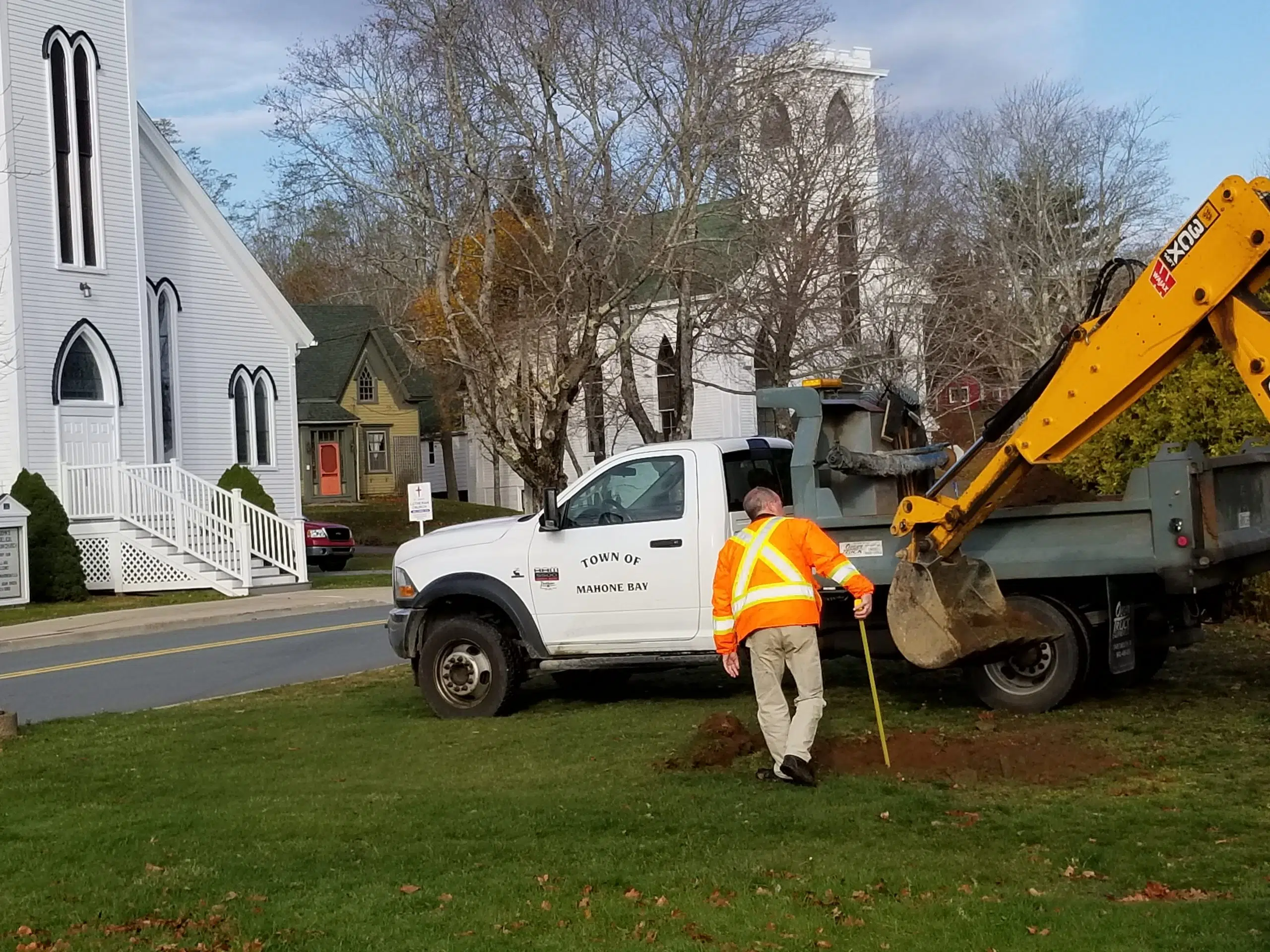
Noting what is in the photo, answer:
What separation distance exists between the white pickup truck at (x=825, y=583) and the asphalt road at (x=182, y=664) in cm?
402

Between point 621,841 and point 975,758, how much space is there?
8.18 ft

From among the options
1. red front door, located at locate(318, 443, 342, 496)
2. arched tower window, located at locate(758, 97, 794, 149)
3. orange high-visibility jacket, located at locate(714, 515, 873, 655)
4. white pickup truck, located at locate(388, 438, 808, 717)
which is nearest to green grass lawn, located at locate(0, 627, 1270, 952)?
white pickup truck, located at locate(388, 438, 808, 717)

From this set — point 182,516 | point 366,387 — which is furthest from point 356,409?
point 182,516

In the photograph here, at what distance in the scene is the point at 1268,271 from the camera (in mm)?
7586

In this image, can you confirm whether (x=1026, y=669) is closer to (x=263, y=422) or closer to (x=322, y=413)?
(x=263, y=422)

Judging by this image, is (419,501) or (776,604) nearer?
(776,604)

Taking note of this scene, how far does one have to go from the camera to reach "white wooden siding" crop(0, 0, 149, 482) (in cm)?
2834

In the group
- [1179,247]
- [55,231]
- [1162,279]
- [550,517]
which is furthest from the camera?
[55,231]

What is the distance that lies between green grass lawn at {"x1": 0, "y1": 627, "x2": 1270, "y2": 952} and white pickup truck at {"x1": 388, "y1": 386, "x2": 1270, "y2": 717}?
0.49 m

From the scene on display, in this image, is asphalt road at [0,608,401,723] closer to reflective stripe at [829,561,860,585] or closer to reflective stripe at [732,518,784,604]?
reflective stripe at [732,518,784,604]

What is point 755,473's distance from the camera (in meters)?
12.1

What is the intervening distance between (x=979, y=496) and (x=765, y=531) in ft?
5.22

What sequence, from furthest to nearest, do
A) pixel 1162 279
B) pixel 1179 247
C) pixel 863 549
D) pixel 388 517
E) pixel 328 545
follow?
pixel 388 517, pixel 328 545, pixel 863 549, pixel 1162 279, pixel 1179 247

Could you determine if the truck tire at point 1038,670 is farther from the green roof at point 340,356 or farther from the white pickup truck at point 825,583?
the green roof at point 340,356
